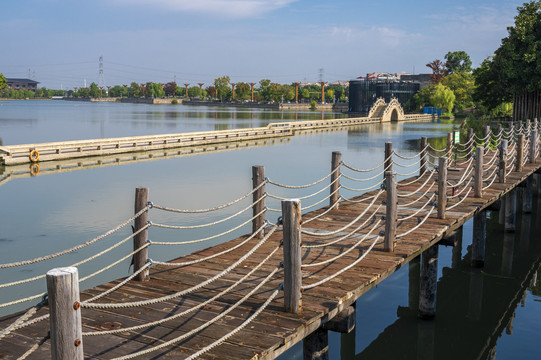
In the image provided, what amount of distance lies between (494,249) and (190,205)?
38.4ft

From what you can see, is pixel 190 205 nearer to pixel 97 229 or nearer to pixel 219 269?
pixel 97 229

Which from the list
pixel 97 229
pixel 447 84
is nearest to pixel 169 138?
pixel 97 229

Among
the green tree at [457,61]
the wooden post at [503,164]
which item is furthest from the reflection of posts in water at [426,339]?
the green tree at [457,61]

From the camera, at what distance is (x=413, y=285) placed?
47.7 ft

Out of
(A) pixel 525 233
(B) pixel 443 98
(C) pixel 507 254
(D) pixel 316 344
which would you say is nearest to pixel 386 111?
(B) pixel 443 98

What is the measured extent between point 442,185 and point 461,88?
132 m

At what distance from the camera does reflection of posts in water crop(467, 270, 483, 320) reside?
13617mm

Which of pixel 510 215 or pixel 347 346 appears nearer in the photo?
pixel 347 346

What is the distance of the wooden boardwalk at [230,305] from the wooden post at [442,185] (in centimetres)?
134

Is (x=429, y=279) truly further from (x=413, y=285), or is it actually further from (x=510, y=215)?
(x=510, y=215)

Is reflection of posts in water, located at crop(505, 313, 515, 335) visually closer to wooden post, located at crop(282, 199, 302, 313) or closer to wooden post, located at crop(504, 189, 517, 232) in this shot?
wooden post, located at crop(504, 189, 517, 232)

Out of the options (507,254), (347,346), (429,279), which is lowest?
(347,346)

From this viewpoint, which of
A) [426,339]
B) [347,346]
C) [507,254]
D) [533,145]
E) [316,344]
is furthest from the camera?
[533,145]

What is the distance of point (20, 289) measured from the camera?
43.6ft
